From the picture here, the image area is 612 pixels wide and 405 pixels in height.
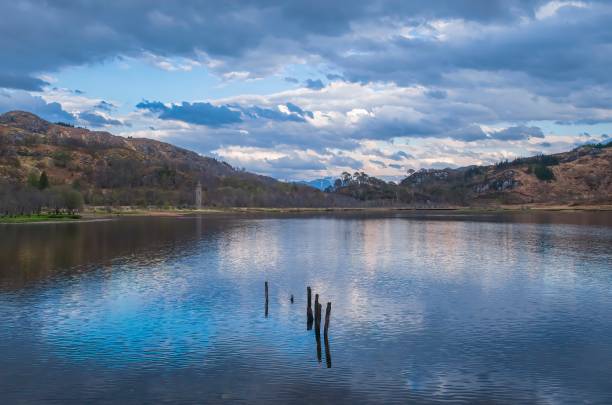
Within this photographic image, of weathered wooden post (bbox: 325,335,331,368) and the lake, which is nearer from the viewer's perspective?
the lake

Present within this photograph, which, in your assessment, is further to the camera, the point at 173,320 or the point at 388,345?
the point at 173,320

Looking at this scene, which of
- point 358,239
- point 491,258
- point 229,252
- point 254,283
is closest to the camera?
point 254,283

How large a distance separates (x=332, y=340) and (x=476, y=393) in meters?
14.2

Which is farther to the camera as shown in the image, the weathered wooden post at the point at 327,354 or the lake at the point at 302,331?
the weathered wooden post at the point at 327,354

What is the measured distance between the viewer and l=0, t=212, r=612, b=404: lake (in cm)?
3397

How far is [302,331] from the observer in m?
47.4

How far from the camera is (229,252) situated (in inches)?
4370

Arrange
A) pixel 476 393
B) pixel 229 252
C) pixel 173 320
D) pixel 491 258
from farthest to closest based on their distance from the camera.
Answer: pixel 229 252
pixel 491 258
pixel 173 320
pixel 476 393

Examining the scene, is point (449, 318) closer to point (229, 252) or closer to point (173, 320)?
point (173, 320)

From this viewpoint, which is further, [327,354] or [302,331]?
[302,331]

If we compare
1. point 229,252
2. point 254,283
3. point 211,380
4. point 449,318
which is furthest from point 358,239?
point 211,380

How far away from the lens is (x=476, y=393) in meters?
33.2

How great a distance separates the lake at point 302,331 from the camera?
34.0 m

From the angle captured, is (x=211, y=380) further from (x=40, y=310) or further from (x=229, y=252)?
(x=229, y=252)
